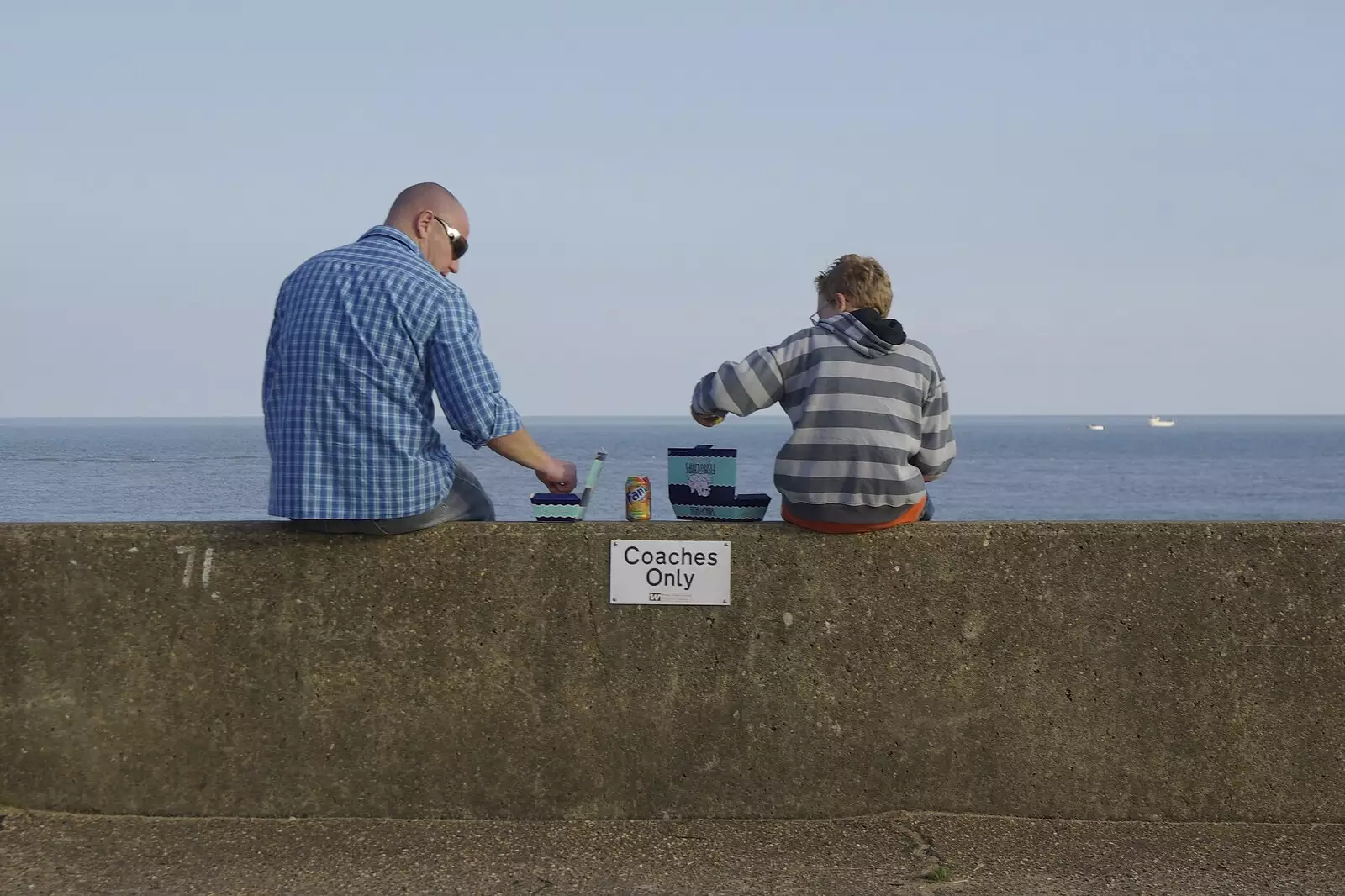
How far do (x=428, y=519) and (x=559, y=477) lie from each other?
43 centimetres

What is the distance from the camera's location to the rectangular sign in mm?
3918

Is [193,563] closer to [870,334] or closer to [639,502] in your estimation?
[639,502]

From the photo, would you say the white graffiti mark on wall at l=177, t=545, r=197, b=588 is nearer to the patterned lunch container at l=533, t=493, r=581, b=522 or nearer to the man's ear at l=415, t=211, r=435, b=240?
the patterned lunch container at l=533, t=493, r=581, b=522

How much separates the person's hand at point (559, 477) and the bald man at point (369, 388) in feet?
0.27

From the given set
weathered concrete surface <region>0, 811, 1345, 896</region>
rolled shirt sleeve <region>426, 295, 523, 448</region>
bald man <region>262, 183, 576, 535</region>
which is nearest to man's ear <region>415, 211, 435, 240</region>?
bald man <region>262, 183, 576, 535</region>

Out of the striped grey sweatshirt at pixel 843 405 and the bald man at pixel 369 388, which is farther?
the striped grey sweatshirt at pixel 843 405

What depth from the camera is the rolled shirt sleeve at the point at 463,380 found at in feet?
12.0

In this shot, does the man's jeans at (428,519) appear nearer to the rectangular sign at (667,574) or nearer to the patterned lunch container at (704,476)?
the rectangular sign at (667,574)

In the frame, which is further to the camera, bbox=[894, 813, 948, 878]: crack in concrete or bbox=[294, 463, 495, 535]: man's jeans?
bbox=[294, 463, 495, 535]: man's jeans

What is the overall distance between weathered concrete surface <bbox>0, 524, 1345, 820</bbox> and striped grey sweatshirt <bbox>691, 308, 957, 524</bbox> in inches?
6.2

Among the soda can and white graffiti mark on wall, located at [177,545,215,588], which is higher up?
the soda can

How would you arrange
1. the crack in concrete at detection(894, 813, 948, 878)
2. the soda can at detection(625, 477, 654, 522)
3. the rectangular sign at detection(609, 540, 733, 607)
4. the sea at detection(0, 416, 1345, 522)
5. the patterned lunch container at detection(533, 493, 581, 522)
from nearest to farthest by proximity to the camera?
the crack in concrete at detection(894, 813, 948, 878), the rectangular sign at detection(609, 540, 733, 607), the patterned lunch container at detection(533, 493, 581, 522), the soda can at detection(625, 477, 654, 522), the sea at detection(0, 416, 1345, 522)

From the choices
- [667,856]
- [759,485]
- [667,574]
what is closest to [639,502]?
[667,574]

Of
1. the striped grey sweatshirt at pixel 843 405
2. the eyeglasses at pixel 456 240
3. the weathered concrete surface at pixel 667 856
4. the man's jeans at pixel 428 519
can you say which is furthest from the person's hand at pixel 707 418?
the weathered concrete surface at pixel 667 856
